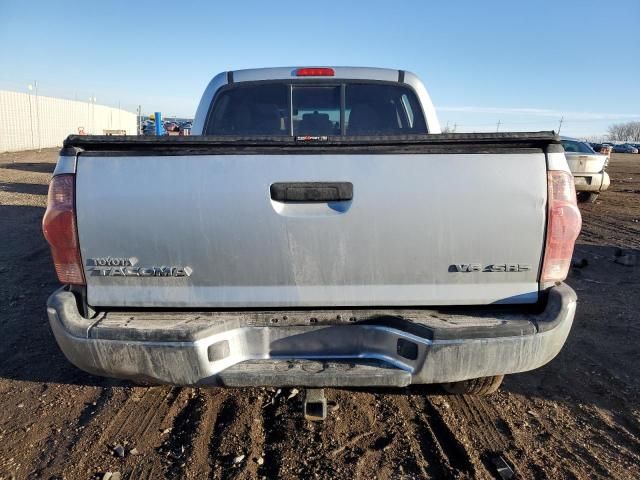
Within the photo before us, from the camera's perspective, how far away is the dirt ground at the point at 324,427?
2.61 m

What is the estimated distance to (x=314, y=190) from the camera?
2338 millimetres

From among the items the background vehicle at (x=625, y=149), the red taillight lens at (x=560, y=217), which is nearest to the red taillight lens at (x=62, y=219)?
the red taillight lens at (x=560, y=217)

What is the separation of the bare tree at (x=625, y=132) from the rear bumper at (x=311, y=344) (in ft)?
514

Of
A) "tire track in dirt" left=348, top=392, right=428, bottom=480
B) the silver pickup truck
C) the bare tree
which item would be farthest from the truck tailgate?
the bare tree

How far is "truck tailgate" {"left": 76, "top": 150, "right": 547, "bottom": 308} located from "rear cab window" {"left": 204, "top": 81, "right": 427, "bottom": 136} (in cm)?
171

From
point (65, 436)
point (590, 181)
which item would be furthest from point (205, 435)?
point (590, 181)

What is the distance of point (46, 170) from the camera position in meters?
19.1

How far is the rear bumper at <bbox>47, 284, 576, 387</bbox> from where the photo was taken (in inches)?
90.4

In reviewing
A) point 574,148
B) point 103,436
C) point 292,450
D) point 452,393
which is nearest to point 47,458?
point 103,436

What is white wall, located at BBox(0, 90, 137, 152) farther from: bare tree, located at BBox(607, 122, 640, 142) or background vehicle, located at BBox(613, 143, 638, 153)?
bare tree, located at BBox(607, 122, 640, 142)

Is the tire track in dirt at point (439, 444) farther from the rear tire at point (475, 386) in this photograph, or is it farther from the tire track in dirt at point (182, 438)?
the tire track in dirt at point (182, 438)

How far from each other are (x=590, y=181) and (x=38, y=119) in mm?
30235

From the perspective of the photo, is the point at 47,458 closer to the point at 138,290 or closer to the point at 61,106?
the point at 138,290

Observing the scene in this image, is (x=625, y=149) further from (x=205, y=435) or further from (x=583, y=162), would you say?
(x=205, y=435)
